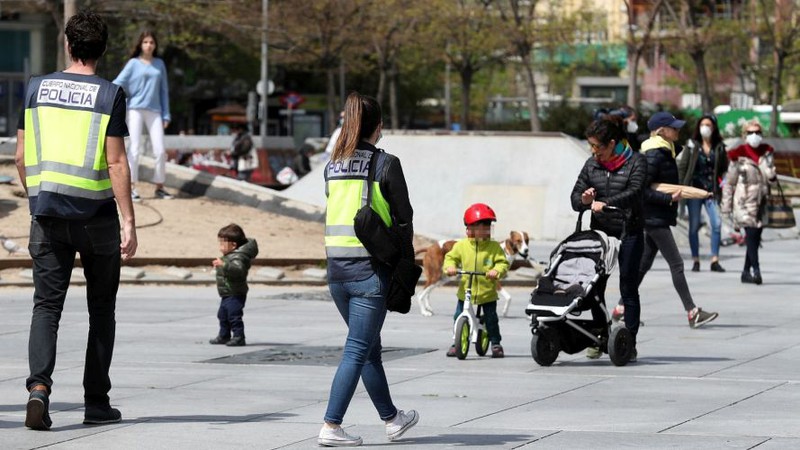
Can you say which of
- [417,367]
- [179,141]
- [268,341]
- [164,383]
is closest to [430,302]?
[268,341]

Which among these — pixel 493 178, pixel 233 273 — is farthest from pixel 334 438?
pixel 493 178

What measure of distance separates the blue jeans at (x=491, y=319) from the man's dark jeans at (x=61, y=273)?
4.08 metres

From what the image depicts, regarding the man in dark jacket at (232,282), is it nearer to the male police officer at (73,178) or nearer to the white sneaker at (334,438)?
the male police officer at (73,178)

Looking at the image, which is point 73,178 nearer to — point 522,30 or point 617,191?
point 617,191

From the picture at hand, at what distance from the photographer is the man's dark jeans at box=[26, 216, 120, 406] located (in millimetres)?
8258

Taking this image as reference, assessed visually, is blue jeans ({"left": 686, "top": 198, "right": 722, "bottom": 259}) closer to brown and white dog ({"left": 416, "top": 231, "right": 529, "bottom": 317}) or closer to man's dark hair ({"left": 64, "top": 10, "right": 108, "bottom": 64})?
brown and white dog ({"left": 416, "top": 231, "right": 529, "bottom": 317})

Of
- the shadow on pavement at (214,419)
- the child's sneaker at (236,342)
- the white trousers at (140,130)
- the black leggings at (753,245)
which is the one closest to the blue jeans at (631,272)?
the child's sneaker at (236,342)

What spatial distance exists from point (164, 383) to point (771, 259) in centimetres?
1388

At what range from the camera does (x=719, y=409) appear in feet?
30.1

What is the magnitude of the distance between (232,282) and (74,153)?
4643 millimetres

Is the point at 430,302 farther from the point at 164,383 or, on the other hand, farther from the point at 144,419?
the point at 144,419

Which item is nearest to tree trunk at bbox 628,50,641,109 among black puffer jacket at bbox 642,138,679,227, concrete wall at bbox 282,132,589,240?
concrete wall at bbox 282,132,589,240

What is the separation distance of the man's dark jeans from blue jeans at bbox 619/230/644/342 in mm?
4385

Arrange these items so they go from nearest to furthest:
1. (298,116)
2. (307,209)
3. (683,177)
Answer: (683,177) → (307,209) → (298,116)
